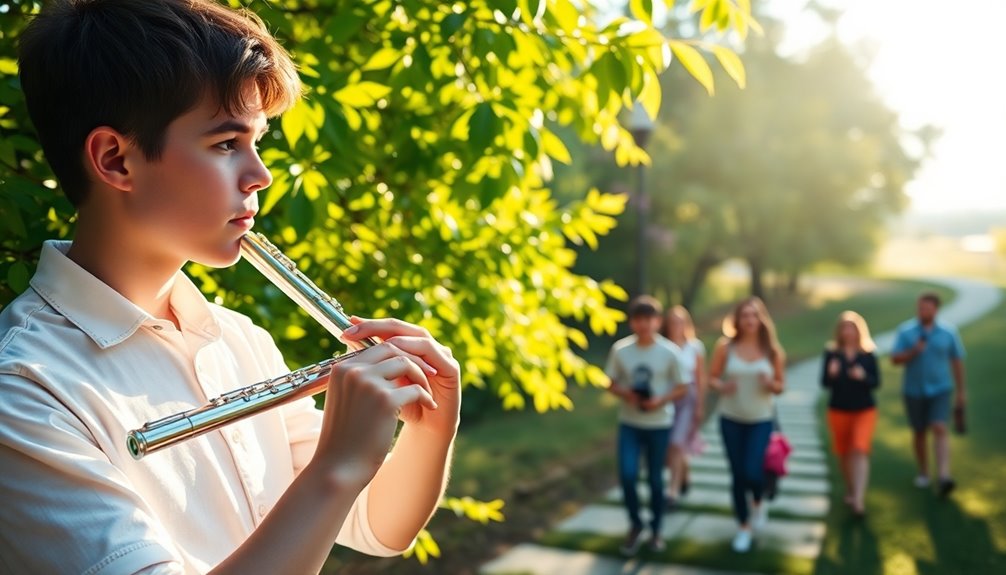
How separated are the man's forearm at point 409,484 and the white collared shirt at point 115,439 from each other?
177 mm

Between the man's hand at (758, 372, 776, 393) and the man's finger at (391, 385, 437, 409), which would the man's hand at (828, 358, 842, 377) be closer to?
the man's hand at (758, 372, 776, 393)

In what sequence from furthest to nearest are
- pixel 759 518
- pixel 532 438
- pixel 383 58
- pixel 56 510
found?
pixel 532 438 < pixel 759 518 < pixel 383 58 < pixel 56 510

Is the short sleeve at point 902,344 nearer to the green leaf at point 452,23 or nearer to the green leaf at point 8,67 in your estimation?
the green leaf at point 452,23

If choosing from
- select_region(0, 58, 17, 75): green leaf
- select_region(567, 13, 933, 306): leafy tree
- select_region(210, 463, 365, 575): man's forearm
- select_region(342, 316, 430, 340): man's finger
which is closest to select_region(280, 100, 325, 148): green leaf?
select_region(0, 58, 17, 75): green leaf

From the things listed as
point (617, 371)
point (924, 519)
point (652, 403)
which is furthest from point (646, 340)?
point (924, 519)

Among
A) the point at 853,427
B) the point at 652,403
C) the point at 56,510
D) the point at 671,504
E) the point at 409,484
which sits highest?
the point at 56,510

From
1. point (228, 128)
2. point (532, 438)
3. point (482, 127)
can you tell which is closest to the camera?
point (228, 128)

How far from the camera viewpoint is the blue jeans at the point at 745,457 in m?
7.70

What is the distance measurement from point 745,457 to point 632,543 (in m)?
1.16

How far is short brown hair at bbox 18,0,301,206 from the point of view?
1.40 m

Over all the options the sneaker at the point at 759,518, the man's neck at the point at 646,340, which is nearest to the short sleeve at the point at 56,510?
the man's neck at the point at 646,340

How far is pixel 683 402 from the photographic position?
919cm

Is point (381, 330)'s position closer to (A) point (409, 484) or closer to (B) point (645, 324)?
(A) point (409, 484)

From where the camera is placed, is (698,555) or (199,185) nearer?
(199,185)
